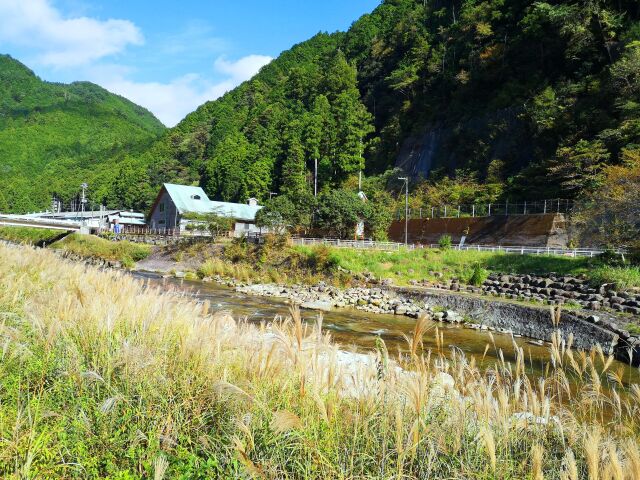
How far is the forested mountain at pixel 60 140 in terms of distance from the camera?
94.6 metres

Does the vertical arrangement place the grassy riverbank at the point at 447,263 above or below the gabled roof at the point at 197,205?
below

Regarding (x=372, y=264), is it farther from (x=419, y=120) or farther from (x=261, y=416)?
(x=419, y=120)

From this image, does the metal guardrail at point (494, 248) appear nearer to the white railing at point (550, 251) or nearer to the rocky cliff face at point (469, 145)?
the white railing at point (550, 251)

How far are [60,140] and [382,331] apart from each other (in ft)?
446

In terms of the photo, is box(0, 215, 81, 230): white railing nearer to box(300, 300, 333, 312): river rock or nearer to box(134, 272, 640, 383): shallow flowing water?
box(134, 272, 640, 383): shallow flowing water

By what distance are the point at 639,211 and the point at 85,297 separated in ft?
66.1

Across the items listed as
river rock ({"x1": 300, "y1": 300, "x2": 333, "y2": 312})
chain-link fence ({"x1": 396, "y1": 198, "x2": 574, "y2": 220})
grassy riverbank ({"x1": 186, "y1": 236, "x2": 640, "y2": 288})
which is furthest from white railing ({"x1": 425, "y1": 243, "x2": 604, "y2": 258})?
river rock ({"x1": 300, "y1": 300, "x2": 333, "y2": 312})

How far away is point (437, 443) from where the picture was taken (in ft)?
7.79

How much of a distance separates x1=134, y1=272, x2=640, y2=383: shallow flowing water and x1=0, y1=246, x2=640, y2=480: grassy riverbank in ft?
19.5

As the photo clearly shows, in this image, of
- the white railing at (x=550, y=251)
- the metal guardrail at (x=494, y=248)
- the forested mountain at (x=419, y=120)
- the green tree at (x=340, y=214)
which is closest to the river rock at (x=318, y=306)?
the metal guardrail at (x=494, y=248)

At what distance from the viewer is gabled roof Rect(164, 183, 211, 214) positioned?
162ft

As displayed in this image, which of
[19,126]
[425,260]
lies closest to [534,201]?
[425,260]

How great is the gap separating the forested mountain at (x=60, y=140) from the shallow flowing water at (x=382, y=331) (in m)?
69.0

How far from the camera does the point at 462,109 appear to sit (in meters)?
46.1
